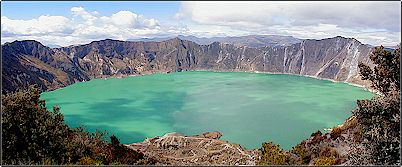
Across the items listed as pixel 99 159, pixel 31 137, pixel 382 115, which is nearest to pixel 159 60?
pixel 99 159

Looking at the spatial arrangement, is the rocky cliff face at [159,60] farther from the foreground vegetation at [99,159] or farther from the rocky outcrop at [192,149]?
the foreground vegetation at [99,159]

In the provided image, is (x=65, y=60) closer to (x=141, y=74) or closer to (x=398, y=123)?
(x=141, y=74)

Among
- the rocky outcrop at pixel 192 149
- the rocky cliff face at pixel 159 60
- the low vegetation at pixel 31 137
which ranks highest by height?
the rocky cliff face at pixel 159 60

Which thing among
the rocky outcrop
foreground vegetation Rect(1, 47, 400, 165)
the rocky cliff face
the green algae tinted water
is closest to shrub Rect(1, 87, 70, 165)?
foreground vegetation Rect(1, 47, 400, 165)

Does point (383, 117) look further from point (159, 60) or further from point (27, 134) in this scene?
point (159, 60)

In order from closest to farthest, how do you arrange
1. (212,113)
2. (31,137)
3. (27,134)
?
1. (31,137)
2. (27,134)
3. (212,113)

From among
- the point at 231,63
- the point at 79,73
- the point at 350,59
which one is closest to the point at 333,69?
the point at 350,59

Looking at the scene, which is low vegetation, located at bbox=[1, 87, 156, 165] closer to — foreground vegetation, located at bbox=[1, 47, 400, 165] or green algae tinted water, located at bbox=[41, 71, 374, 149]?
foreground vegetation, located at bbox=[1, 47, 400, 165]

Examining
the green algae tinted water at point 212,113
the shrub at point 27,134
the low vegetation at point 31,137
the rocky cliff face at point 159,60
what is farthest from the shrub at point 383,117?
the rocky cliff face at point 159,60

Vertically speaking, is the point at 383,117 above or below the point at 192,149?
above
